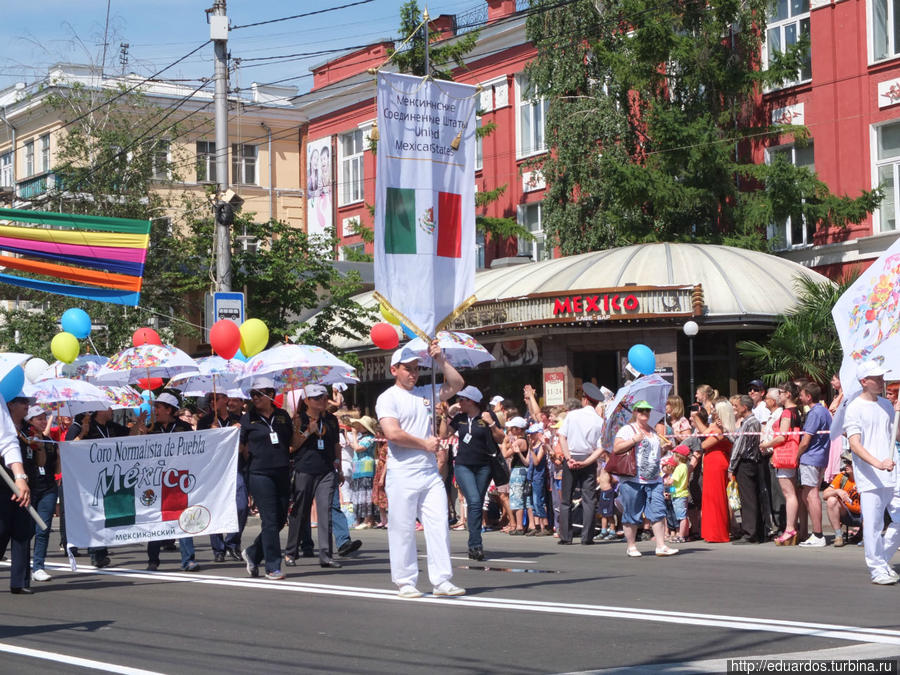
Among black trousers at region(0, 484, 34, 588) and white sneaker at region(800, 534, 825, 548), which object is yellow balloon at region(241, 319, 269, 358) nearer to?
black trousers at region(0, 484, 34, 588)

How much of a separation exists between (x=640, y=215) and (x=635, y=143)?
2006 mm

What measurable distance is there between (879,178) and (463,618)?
23.0 meters

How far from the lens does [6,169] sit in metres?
57.6

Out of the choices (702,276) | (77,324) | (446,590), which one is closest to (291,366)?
(446,590)

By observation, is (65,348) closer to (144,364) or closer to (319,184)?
(144,364)

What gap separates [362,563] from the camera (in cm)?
1533

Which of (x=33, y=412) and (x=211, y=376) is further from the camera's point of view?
(x=211, y=376)

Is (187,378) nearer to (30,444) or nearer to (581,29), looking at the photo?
(30,444)

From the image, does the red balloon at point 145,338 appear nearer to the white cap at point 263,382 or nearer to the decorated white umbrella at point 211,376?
the decorated white umbrella at point 211,376

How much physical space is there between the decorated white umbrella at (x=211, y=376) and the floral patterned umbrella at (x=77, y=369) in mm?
1224

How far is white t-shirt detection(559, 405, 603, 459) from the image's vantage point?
18234 millimetres

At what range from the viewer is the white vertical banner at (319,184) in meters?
48.2

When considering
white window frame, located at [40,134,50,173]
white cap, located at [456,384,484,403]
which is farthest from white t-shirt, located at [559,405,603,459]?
white window frame, located at [40,134,50,173]

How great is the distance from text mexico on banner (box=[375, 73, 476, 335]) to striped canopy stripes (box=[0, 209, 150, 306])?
4522 millimetres
